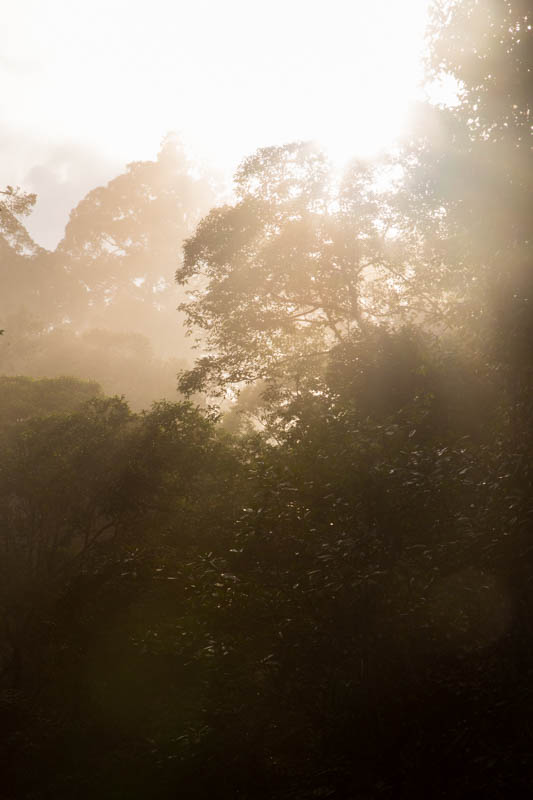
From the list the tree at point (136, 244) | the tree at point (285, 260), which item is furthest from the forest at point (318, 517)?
the tree at point (136, 244)

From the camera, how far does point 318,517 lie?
24.4 feet

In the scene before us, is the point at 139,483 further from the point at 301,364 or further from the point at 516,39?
the point at 516,39

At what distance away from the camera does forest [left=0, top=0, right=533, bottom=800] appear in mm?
7074

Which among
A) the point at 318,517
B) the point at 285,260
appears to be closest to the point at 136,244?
the point at 285,260

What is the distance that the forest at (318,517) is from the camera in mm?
7074

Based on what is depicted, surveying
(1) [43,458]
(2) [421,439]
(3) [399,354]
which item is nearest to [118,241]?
(1) [43,458]

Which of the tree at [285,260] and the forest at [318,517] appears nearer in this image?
the forest at [318,517]

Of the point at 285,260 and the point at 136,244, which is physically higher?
the point at 136,244

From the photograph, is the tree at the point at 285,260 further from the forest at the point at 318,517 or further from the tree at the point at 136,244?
the tree at the point at 136,244

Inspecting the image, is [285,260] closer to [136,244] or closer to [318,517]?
[318,517]

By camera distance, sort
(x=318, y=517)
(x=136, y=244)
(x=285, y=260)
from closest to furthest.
→ (x=318, y=517) → (x=285, y=260) → (x=136, y=244)

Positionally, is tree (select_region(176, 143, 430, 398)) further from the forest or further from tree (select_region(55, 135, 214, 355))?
tree (select_region(55, 135, 214, 355))

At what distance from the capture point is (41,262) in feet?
137

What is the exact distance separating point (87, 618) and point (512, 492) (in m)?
8.58
